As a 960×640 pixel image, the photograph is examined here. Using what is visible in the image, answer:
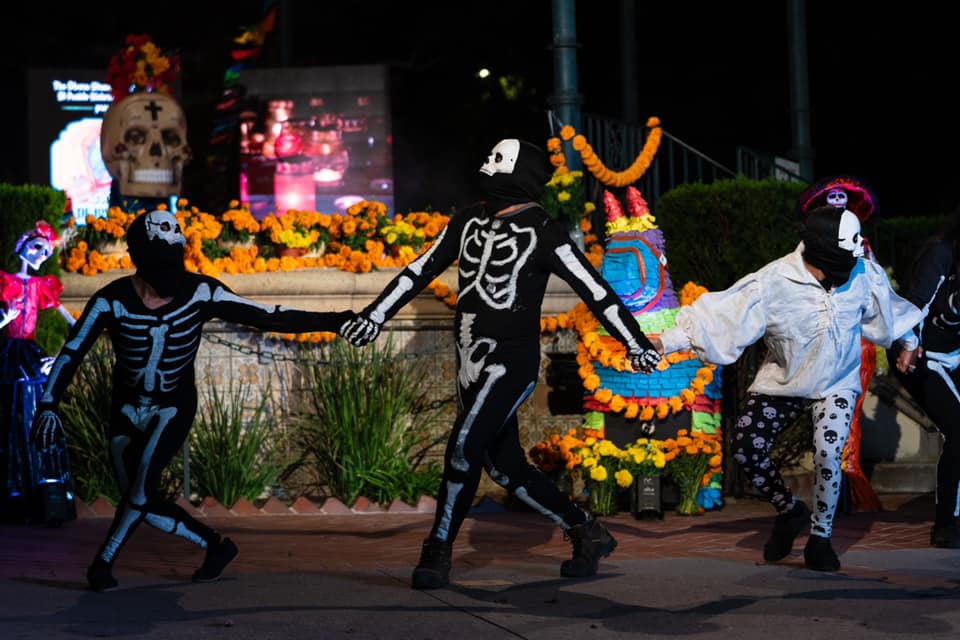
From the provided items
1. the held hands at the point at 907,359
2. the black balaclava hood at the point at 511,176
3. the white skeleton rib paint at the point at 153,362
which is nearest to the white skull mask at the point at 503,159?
the black balaclava hood at the point at 511,176

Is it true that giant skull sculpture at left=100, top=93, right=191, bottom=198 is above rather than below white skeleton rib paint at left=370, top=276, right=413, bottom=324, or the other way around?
above

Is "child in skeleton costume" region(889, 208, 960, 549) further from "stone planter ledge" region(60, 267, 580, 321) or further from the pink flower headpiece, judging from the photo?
the pink flower headpiece

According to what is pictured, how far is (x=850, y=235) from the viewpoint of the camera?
7.89m

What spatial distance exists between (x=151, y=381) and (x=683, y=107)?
20.1 metres

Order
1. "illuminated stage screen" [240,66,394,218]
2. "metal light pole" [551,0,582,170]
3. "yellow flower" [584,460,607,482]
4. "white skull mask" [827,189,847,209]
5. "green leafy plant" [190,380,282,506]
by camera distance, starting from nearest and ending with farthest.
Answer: "white skull mask" [827,189,847,209]
"yellow flower" [584,460,607,482]
"green leafy plant" [190,380,282,506]
"metal light pole" [551,0,582,170]
"illuminated stage screen" [240,66,394,218]

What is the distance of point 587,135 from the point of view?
45.5 feet

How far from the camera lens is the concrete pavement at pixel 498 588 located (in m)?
6.42

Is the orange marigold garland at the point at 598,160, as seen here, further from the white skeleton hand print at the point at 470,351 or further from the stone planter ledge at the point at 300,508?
the white skeleton hand print at the point at 470,351

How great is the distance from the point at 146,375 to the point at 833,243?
3.15m

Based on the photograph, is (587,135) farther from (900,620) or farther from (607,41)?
(607,41)

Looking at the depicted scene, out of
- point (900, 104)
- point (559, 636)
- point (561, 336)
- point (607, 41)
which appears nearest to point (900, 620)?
point (559, 636)

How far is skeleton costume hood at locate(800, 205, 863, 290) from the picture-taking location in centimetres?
789

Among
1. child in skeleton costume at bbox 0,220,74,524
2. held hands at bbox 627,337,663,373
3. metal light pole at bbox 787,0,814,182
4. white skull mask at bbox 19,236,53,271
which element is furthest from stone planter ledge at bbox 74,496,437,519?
metal light pole at bbox 787,0,814,182

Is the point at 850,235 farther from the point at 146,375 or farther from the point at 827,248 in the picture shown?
the point at 146,375
